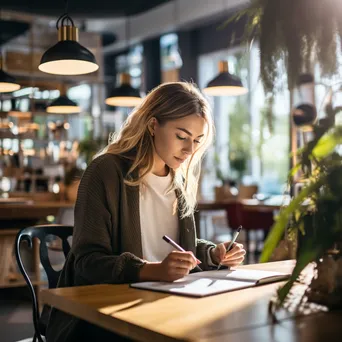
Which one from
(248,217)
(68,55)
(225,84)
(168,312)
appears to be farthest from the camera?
(248,217)

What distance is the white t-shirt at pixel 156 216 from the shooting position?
224 cm

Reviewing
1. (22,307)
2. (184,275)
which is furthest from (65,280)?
(22,307)

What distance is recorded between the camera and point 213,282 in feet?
5.74

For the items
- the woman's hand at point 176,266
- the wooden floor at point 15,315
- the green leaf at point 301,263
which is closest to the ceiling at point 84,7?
the wooden floor at point 15,315

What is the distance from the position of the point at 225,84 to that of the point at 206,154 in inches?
38.5

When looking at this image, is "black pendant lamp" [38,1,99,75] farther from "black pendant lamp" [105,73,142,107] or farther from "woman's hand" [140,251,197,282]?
"black pendant lamp" [105,73,142,107]

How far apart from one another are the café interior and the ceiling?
0.10 ft

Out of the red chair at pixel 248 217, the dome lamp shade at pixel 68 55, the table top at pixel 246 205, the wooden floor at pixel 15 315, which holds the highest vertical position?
the dome lamp shade at pixel 68 55

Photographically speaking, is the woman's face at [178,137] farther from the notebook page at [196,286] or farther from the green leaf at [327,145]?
the green leaf at [327,145]

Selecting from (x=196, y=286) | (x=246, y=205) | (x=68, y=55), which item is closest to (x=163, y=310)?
(x=196, y=286)

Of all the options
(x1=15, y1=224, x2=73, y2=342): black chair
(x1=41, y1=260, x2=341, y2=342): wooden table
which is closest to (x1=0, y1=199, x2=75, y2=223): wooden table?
(x1=15, y1=224, x2=73, y2=342): black chair

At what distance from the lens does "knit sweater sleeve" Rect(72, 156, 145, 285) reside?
6.20ft

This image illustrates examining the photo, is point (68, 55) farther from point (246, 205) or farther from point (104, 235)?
point (246, 205)

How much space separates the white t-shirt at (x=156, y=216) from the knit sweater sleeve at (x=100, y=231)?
141mm
